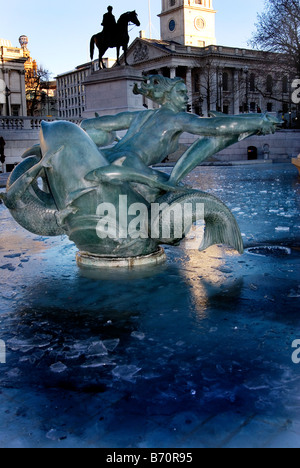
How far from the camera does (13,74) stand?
70.6 m

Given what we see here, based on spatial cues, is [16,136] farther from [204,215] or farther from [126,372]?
[126,372]

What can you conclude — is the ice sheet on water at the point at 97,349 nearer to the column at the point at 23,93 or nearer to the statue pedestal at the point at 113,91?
the statue pedestal at the point at 113,91

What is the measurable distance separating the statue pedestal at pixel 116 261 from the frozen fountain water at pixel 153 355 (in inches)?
Result: 4.8

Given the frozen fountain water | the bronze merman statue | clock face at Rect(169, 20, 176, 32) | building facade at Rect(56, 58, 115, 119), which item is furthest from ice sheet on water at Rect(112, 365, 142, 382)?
building facade at Rect(56, 58, 115, 119)

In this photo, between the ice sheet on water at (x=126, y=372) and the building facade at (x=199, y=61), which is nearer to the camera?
the ice sheet on water at (x=126, y=372)

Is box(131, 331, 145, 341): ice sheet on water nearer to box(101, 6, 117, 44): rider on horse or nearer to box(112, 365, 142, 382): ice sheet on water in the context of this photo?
box(112, 365, 142, 382): ice sheet on water

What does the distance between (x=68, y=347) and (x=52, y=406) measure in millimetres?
619

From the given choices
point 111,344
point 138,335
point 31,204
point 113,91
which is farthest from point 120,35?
point 111,344

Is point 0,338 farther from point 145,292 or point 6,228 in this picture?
point 6,228

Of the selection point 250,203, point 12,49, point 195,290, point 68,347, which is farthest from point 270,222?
point 12,49

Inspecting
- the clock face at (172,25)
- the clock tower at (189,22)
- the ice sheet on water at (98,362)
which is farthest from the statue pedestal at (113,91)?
the clock face at (172,25)

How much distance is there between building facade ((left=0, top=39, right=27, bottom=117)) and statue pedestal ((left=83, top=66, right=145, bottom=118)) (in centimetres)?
4572

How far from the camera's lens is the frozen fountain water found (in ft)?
6.48

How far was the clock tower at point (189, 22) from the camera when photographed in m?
82.6
